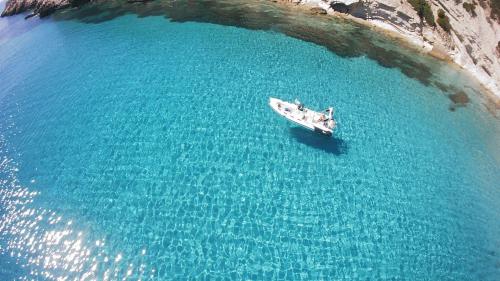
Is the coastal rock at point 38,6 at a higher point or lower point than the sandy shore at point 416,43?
higher

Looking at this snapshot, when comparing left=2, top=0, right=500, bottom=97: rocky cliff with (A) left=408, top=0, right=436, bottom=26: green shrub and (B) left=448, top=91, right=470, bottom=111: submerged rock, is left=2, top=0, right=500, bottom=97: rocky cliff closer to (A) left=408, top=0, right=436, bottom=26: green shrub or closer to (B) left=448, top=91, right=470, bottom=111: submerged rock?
(A) left=408, top=0, right=436, bottom=26: green shrub

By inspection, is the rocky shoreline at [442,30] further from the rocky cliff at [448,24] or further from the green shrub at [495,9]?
the green shrub at [495,9]

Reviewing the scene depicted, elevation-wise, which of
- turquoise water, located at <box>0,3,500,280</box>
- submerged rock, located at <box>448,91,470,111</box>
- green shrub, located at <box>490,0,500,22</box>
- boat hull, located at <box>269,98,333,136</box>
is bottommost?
submerged rock, located at <box>448,91,470,111</box>

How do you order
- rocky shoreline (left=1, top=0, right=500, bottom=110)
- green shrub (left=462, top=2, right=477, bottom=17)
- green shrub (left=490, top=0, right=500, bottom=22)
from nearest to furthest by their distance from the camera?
rocky shoreline (left=1, top=0, right=500, bottom=110)
green shrub (left=490, top=0, right=500, bottom=22)
green shrub (left=462, top=2, right=477, bottom=17)

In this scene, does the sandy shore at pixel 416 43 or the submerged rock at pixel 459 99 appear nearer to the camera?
the submerged rock at pixel 459 99

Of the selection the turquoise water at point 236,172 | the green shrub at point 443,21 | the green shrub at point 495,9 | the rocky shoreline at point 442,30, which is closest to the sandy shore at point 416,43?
the rocky shoreline at point 442,30

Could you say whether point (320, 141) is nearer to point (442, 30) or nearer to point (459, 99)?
point (459, 99)

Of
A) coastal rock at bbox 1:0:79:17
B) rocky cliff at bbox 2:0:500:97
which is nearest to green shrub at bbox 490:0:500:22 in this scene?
rocky cliff at bbox 2:0:500:97
